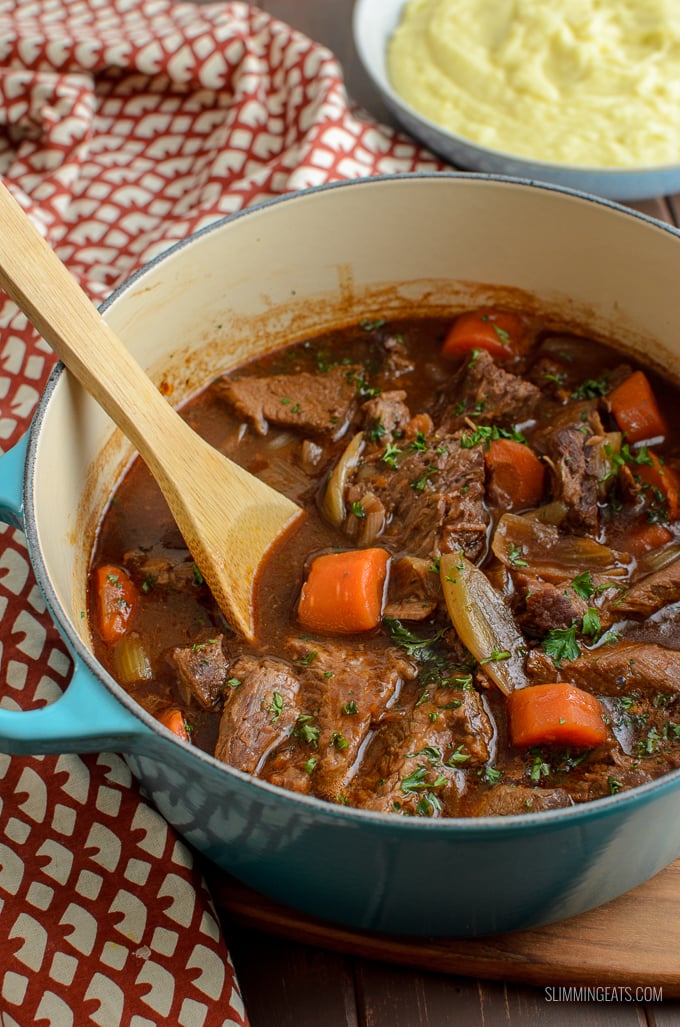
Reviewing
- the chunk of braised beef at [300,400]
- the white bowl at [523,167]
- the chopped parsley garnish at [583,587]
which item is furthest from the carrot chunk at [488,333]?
the chopped parsley garnish at [583,587]

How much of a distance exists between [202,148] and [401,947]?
3.24 meters

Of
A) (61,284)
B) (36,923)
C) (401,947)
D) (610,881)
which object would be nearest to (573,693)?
(610,881)

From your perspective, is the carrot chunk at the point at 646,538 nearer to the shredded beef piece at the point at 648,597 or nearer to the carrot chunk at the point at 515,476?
the shredded beef piece at the point at 648,597

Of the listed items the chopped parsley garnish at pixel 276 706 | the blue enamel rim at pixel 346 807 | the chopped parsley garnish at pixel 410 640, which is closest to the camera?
the blue enamel rim at pixel 346 807

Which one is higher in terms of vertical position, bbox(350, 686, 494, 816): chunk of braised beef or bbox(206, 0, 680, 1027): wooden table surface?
bbox(350, 686, 494, 816): chunk of braised beef

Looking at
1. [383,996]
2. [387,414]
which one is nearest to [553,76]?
[387,414]

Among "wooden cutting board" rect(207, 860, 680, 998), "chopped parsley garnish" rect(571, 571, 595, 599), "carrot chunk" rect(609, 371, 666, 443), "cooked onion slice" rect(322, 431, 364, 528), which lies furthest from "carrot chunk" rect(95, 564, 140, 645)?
"carrot chunk" rect(609, 371, 666, 443)

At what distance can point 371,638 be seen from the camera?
282 cm

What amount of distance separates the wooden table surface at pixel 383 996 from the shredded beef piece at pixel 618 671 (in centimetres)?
53

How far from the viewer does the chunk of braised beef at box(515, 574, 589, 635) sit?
106 inches

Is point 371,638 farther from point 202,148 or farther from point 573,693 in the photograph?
point 202,148

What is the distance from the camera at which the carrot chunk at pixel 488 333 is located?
3.55 metres

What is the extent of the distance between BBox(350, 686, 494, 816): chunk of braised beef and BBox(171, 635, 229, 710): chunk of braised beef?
1.41 feet

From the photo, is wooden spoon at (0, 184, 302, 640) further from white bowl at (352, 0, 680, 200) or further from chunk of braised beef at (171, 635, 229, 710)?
white bowl at (352, 0, 680, 200)
